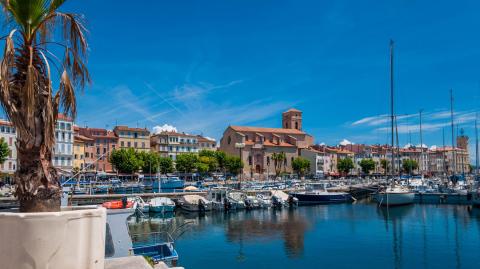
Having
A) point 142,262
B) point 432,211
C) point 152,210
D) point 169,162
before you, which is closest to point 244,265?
point 142,262

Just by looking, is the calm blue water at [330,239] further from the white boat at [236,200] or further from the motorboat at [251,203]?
the motorboat at [251,203]

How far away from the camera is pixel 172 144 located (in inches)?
4063

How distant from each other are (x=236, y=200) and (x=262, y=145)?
7015 centimetres

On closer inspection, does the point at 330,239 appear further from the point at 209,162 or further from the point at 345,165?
the point at 345,165

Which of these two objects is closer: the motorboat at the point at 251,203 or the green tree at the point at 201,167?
the motorboat at the point at 251,203

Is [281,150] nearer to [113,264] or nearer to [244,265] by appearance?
[244,265]

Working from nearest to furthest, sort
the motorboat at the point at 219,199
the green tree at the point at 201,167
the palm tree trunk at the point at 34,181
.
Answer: the palm tree trunk at the point at 34,181, the motorboat at the point at 219,199, the green tree at the point at 201,167

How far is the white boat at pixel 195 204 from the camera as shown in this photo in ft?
160

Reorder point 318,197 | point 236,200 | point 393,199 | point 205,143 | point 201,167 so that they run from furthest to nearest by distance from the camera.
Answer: point 205,143
point 201,167
point 318,197
point 393,199
point 236,200

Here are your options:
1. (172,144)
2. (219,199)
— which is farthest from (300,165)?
(219,199)

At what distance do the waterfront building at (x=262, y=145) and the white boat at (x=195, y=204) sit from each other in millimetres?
62220

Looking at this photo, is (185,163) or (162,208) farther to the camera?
(185,163)

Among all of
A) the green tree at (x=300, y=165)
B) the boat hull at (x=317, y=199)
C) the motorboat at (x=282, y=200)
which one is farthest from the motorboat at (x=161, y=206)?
Answer: the green tree at (x=300, y=165)

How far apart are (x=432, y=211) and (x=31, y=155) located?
52.7 metres
